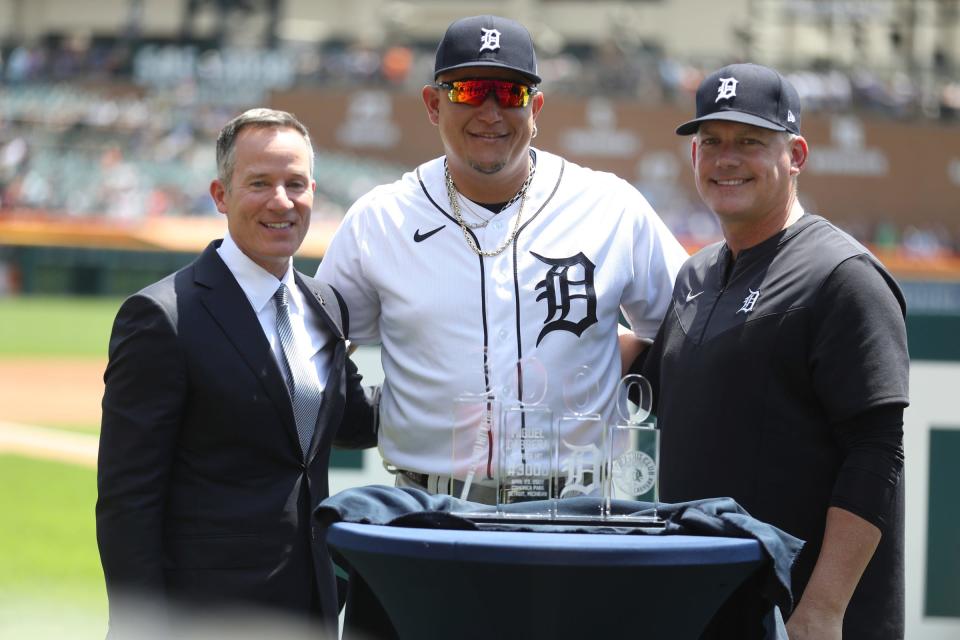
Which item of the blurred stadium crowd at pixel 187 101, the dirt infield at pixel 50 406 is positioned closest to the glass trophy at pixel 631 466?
the dirt infield at pixel 50 406

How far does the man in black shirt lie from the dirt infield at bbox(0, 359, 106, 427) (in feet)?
33.3

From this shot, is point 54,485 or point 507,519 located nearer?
point 507,519

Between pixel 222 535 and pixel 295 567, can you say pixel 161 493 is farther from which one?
pixel 295 567

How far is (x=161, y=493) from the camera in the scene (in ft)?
9.29

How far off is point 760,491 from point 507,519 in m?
0.82

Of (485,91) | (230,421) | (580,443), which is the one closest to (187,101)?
(485,91)

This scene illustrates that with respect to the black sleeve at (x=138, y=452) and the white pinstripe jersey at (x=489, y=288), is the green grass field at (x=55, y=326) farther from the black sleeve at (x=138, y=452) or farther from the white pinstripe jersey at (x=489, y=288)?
the black sleeve at (x=138, y=452)

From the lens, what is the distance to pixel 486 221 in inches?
141

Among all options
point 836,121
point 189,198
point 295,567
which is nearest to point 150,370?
point 295,567

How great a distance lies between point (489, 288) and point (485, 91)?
1.78 ft

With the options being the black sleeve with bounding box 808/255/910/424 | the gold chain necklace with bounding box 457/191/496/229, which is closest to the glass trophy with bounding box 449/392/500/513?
the gold chain necklace with bounding box 457/191/496/229

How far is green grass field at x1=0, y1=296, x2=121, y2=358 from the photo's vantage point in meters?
17.8

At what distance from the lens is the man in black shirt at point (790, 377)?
2.75 m

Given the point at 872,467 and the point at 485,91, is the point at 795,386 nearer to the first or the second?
the point at 872,467
